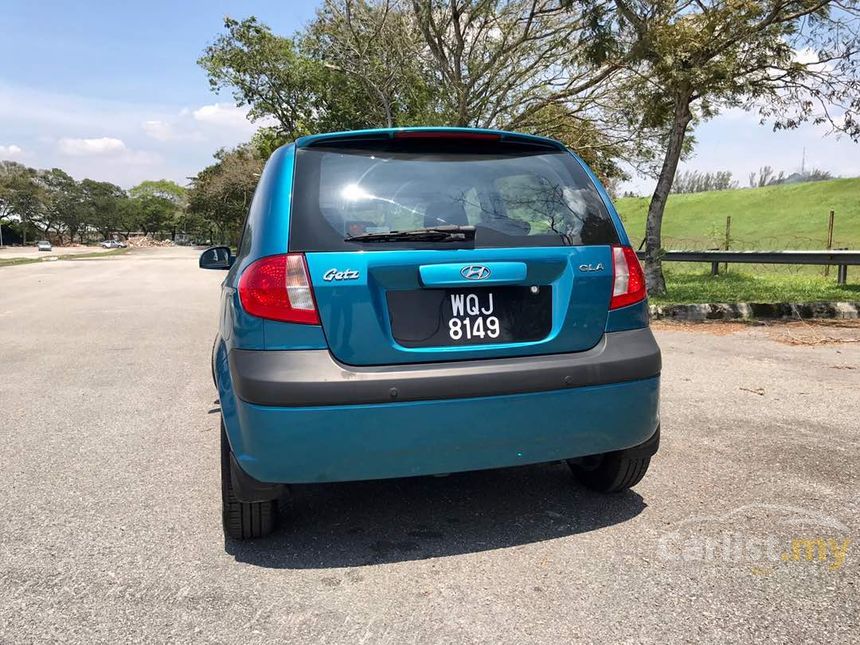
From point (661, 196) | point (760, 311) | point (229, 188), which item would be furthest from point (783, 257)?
point (229, 188)

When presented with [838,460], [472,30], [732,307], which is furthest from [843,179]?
[838,460]

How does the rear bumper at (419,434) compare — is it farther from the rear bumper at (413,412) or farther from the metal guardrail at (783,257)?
the metal guardrail at (783,257)

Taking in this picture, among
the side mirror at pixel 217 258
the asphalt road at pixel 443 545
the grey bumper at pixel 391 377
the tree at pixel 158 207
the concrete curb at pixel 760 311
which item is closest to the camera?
the asphalt road at pixel 443 545

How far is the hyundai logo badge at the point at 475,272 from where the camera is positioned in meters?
2.43

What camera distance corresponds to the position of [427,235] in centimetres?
246

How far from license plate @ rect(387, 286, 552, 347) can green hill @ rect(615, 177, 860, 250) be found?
111 ft

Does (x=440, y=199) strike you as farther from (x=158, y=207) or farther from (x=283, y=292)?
(x=158, y=207)

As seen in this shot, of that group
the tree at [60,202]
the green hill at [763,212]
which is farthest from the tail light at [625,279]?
the tree at [60,202]

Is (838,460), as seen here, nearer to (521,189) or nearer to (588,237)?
(588,237)

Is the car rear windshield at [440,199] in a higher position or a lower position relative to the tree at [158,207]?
lower

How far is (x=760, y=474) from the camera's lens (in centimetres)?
330

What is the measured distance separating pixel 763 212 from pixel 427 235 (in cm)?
4878

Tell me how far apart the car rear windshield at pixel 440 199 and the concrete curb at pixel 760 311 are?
6.85m

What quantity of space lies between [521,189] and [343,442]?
1.31 meters
